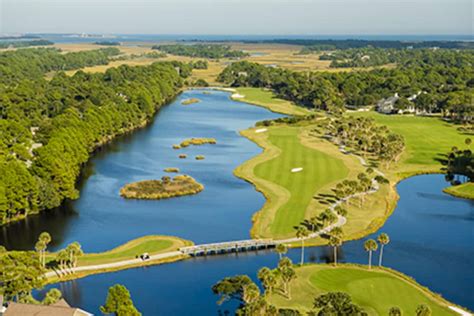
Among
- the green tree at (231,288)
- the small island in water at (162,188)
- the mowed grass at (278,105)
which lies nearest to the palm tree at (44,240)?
the green tree at (231,288)

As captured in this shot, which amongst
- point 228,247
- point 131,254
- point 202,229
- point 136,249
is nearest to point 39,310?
point 131,254

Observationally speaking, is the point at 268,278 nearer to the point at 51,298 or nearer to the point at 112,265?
the point at 112,265

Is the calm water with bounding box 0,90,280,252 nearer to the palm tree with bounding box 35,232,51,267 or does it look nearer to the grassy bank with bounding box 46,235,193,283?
the grassy bank with bounding box 46,235,193,283

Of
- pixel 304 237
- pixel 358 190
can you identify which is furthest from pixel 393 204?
pixel 304 237

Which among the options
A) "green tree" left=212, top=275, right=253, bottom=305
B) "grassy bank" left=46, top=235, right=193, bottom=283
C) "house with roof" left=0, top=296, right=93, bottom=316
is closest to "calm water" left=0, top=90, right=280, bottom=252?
"grassy bank" left=46, top=235, right=193, bottom=283

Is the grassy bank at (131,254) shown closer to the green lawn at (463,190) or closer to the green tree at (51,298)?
the green tree at (51,298)

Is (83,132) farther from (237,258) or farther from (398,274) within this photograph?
(398,274)
